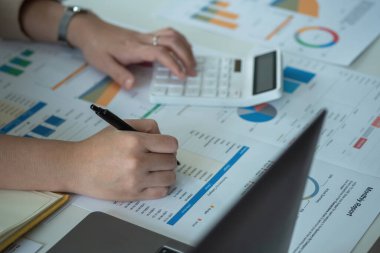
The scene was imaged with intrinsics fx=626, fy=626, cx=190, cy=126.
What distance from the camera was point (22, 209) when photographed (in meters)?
0.95

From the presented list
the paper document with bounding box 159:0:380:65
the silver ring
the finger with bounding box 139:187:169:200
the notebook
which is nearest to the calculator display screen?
the paper document with bounding box 159:0:380:65

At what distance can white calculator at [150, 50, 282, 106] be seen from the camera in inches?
46.6

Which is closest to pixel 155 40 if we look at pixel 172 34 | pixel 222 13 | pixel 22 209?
pixel 172 34

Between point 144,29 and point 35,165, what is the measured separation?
53cm

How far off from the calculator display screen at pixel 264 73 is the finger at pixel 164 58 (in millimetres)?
144

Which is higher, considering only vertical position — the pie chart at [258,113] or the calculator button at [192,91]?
the calculator button at [192,91]

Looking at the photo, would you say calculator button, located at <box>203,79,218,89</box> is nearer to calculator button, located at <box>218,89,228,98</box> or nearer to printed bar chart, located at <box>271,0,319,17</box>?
calculator button, located at <box>218,89,228,98</box>

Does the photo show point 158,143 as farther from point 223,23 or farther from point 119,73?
point 223,23

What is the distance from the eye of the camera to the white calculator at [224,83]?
1184 mm

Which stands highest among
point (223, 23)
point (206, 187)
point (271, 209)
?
point (271, 209)

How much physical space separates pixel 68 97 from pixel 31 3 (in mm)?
297

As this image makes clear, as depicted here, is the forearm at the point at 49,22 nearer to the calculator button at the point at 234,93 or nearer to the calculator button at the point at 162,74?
the calculator button at the point at 162,74

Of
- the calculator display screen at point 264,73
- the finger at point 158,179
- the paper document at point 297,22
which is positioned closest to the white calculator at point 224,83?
the calculator display screen at point 264,73

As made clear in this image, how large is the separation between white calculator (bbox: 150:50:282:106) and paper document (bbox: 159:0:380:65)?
5.1 inches
